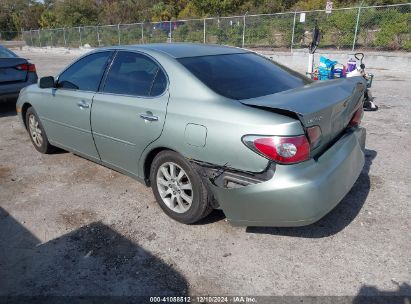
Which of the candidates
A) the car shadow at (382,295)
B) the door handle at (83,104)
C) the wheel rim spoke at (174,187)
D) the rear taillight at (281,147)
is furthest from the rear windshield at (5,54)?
the car shadow at (382,295)

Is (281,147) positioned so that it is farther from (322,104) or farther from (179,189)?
(179,189)

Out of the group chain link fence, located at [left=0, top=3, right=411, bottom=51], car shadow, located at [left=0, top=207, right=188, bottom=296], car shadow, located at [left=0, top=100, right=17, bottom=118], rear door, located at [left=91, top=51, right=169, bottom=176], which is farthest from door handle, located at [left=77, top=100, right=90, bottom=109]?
chain link fence, located at [left=0, top=3, right=411, bottom=51]

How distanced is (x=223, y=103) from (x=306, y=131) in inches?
26.2

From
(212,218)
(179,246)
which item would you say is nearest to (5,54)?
(212,218)

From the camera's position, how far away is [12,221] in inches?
133

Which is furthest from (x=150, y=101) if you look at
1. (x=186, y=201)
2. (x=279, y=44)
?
(x=279, y=44)

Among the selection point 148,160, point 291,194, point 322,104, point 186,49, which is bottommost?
point 148,160

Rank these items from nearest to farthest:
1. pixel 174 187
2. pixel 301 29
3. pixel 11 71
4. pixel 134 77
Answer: pixel 174 187, pixel 134 77, pixel 11 71, pixel 301 29

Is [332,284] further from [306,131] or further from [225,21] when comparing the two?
[225,21]

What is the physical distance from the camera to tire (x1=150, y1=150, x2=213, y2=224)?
2.94 metres

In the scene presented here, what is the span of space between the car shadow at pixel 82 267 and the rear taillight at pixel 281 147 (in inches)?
43.3

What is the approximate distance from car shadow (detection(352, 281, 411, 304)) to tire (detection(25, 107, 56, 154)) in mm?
4232

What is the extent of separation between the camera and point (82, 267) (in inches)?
106

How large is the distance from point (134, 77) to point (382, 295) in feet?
9.16
